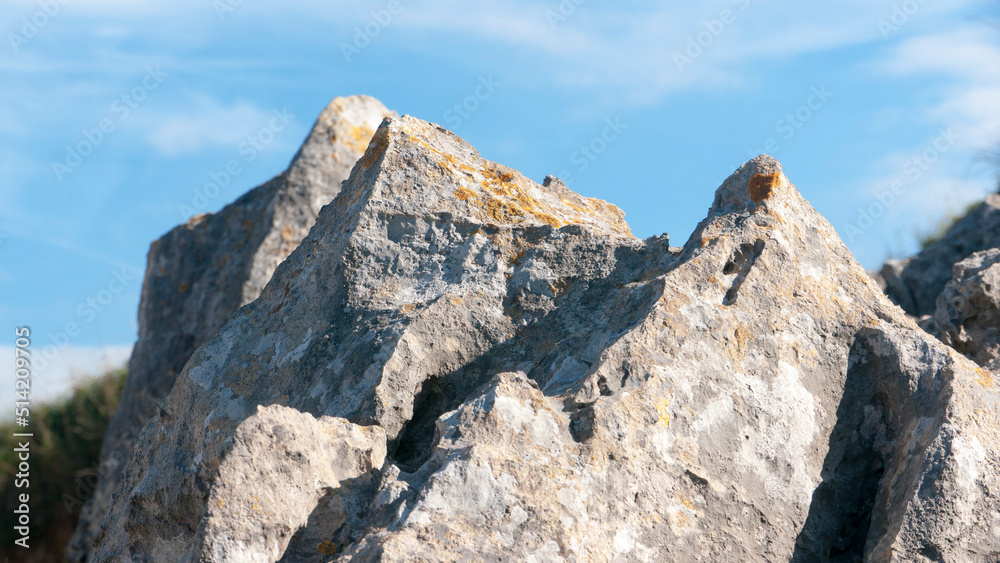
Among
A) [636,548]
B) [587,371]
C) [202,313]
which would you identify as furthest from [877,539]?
[202,313]

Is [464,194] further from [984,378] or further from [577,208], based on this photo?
[984,378]

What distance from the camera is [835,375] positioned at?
3410 millimetres

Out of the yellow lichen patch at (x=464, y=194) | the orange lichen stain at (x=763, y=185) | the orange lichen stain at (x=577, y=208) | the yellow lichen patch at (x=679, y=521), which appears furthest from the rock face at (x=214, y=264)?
the yellow lichen patch at (x=679, y=521)

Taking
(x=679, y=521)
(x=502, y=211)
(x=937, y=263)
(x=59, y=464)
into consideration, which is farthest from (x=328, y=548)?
(x=59, y=464)

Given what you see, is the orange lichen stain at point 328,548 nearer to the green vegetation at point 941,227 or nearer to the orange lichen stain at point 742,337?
the orange lichen stain at point 742,337

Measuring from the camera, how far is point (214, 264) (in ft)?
28.6

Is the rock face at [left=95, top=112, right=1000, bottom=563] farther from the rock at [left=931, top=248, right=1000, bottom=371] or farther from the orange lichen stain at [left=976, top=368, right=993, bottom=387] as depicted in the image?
the rock at [left=931, top=248, right=1000, bottom=371]

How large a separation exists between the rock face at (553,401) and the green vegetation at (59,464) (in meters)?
7.82

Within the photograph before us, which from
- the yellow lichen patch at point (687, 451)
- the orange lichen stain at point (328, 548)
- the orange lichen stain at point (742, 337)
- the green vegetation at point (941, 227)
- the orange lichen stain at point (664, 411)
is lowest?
the orange lichen stain at point (328, 548)

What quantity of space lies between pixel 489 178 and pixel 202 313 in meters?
5.35

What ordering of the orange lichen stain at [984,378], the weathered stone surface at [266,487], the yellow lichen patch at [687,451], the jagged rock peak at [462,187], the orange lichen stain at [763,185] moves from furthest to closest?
the jagged rock peak at [462,187]
the orange lichen stain at [763,185]
the orange lichen stain at [984,378]
the yellow lichen patch at [687,451]
the weathered stone surface at [266,487]

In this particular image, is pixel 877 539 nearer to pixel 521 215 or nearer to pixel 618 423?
pixel 618 423

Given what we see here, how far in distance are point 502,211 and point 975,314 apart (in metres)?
A: 2.72

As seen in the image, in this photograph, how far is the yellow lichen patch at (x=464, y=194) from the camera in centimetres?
408
